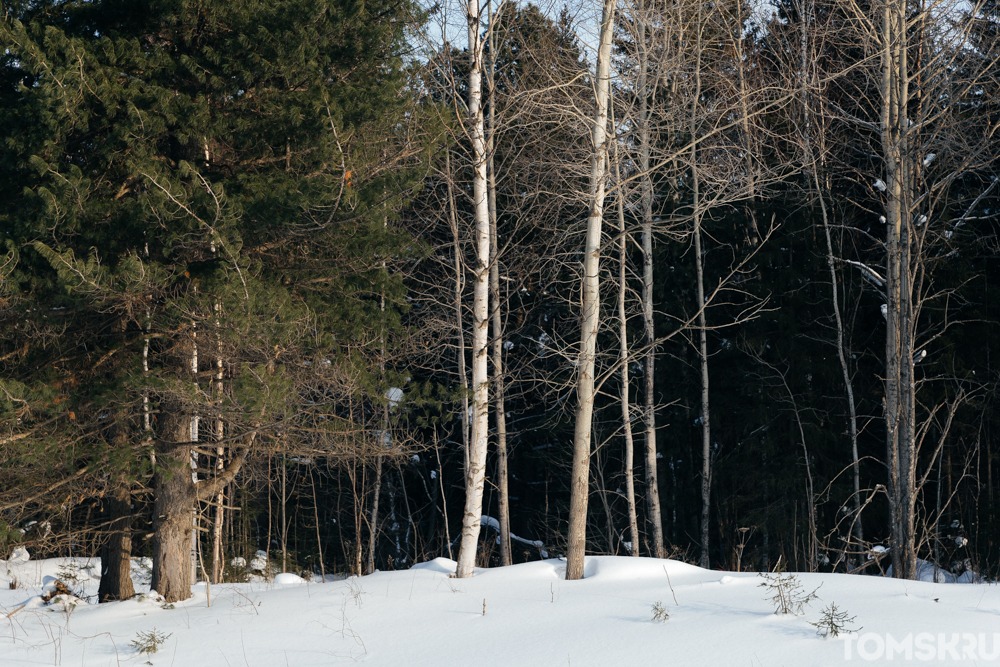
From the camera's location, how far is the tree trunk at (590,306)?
8000 mm

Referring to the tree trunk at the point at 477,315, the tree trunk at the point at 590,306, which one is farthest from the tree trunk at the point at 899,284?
the tree trunk at the point at 477,315

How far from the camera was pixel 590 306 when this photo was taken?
26.7 feet

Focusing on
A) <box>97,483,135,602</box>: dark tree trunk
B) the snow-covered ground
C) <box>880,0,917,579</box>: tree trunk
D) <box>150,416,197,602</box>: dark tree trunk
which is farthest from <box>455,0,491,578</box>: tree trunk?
<box>880,0,917,579</box>: tree trunk

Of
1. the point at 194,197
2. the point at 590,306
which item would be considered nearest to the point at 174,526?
the point at 194,197

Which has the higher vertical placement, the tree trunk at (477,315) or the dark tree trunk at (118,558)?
the tree trunk at (477,315)

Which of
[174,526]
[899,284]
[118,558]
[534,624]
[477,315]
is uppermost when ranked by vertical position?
[899,284]

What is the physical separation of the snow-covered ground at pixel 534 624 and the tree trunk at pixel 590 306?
0.40 metres

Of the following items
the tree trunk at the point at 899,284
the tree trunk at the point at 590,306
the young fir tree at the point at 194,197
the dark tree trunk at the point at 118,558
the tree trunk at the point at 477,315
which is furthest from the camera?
the dark tree trunk at the point at 118,558

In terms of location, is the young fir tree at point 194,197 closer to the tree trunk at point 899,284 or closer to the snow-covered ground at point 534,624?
the snow-covered ground at point 534,624

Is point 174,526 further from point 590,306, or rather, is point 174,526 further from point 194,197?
point 590,306

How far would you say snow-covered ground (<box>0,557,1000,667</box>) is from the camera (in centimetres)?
486

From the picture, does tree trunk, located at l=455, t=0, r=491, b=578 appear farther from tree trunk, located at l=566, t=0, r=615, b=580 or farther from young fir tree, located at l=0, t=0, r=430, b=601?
tree trunk, located at l=566, t=0, r=615, b=580

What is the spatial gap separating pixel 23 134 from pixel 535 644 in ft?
19.8

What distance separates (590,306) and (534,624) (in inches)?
127
